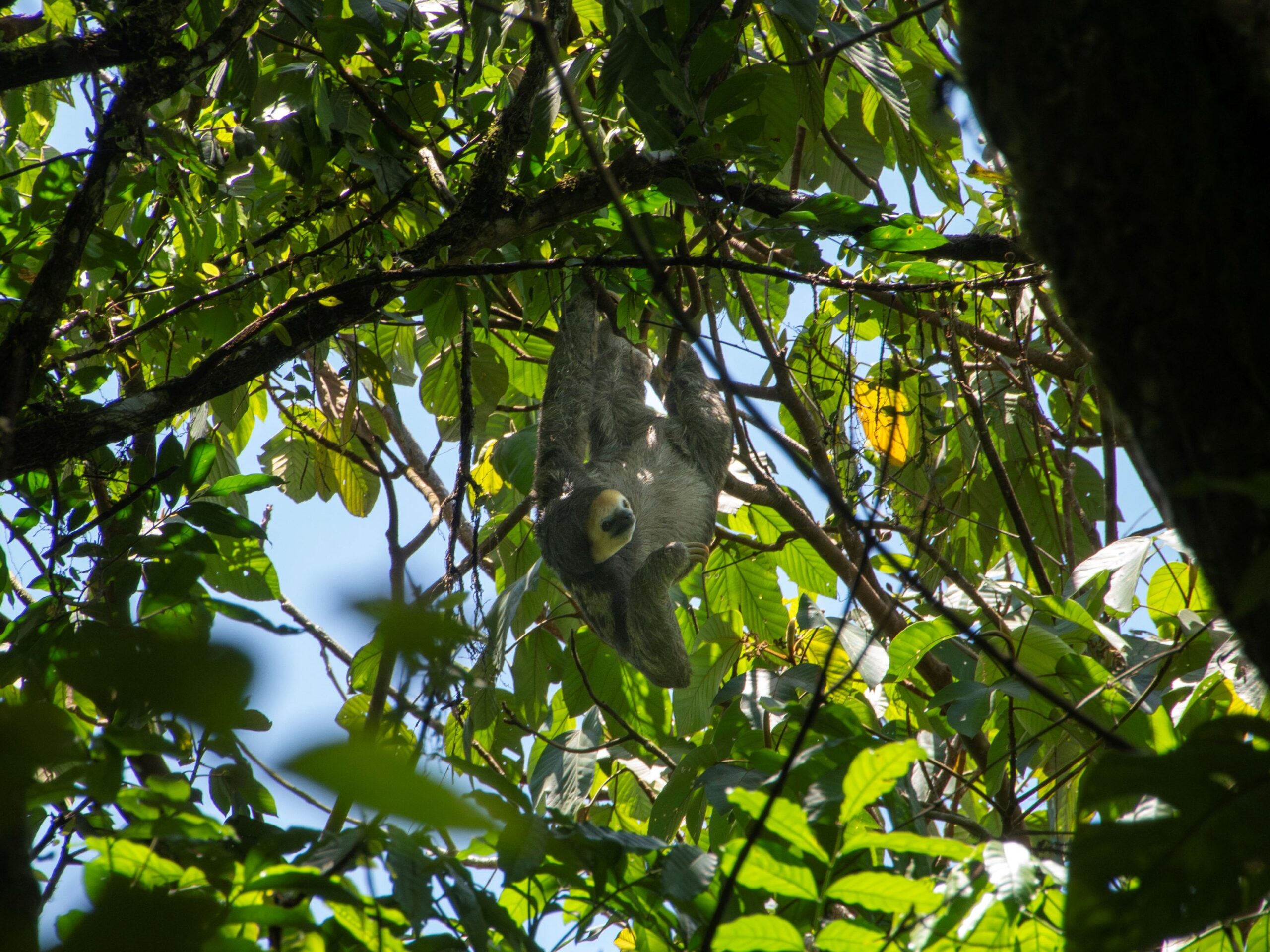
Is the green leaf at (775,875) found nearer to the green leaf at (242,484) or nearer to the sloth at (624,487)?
the green leaf at (242,484)

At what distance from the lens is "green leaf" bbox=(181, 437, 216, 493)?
229 cm

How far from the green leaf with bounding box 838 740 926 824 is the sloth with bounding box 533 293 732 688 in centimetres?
191

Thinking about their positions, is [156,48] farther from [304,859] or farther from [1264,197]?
[1264,197]

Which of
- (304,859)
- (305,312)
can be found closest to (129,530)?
(305,312)

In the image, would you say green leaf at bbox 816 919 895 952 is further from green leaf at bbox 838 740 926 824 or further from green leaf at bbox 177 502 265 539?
green leaf at bbox 177 502 265 539

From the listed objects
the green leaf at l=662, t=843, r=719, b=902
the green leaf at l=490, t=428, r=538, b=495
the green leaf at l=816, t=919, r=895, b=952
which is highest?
the green leaf at l=490, t=428, r=538, b=495

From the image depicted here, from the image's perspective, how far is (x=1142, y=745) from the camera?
2197 mm

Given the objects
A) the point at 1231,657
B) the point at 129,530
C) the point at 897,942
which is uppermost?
the point at 129,530

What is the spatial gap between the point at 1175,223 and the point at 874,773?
0.95 metres

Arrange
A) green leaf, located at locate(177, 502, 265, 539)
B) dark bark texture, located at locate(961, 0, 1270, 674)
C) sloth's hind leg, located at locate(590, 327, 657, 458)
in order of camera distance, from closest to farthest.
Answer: dark bark texture, located at locate(961, 0, 1270, 674), green leaf, located at locate(177, 502, 265, 539), sloth's hind leg, located at locate(590, 327, 657, 458)

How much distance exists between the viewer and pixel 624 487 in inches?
161

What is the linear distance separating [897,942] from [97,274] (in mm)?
3012

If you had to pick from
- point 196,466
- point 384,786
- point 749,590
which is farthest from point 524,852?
point 749,590

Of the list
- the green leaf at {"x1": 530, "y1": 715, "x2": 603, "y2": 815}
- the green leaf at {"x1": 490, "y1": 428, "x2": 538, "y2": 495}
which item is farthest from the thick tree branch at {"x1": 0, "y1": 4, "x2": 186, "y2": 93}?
the green leaf at {"x1": 530, "y1": 715, "x2": 603, "y2": 815}
